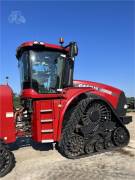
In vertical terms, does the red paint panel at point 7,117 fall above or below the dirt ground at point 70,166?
above

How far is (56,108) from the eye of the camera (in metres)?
7.47

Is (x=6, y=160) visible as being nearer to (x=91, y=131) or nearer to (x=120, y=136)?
(x=91, y=131)

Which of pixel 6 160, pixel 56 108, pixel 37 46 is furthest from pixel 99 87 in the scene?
pixel 6 160

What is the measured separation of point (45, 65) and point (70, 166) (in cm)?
244

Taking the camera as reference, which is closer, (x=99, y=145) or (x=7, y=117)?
(x=7, y=117)

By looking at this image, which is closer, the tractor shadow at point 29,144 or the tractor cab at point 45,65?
the tractor cab at point 45,65

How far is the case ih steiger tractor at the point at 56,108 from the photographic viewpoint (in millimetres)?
7312

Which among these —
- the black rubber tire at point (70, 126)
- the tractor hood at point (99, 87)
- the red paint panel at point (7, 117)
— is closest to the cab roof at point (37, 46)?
the tractor hood at point (99, 87)

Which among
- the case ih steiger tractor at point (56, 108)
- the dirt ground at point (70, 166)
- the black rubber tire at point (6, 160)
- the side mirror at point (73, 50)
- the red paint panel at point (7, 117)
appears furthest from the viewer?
the side mirror at point (73, 50)

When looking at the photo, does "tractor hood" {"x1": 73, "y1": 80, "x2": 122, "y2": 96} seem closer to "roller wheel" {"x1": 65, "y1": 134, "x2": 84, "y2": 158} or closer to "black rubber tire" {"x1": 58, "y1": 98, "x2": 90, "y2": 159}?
"black rubber tire" {"x1": 58, "y1": 98, "x2": 90, "y2": 159}

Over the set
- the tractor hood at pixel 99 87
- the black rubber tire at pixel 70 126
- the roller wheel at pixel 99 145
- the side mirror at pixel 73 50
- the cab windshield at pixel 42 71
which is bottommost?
the roller wheel at pixel 99 145

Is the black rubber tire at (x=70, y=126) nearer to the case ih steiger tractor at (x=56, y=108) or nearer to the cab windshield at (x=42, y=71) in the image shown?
the case ih steiger tractor at (x=56, y=108)

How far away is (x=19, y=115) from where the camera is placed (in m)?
7.60

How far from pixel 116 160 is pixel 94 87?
7.43 feet
